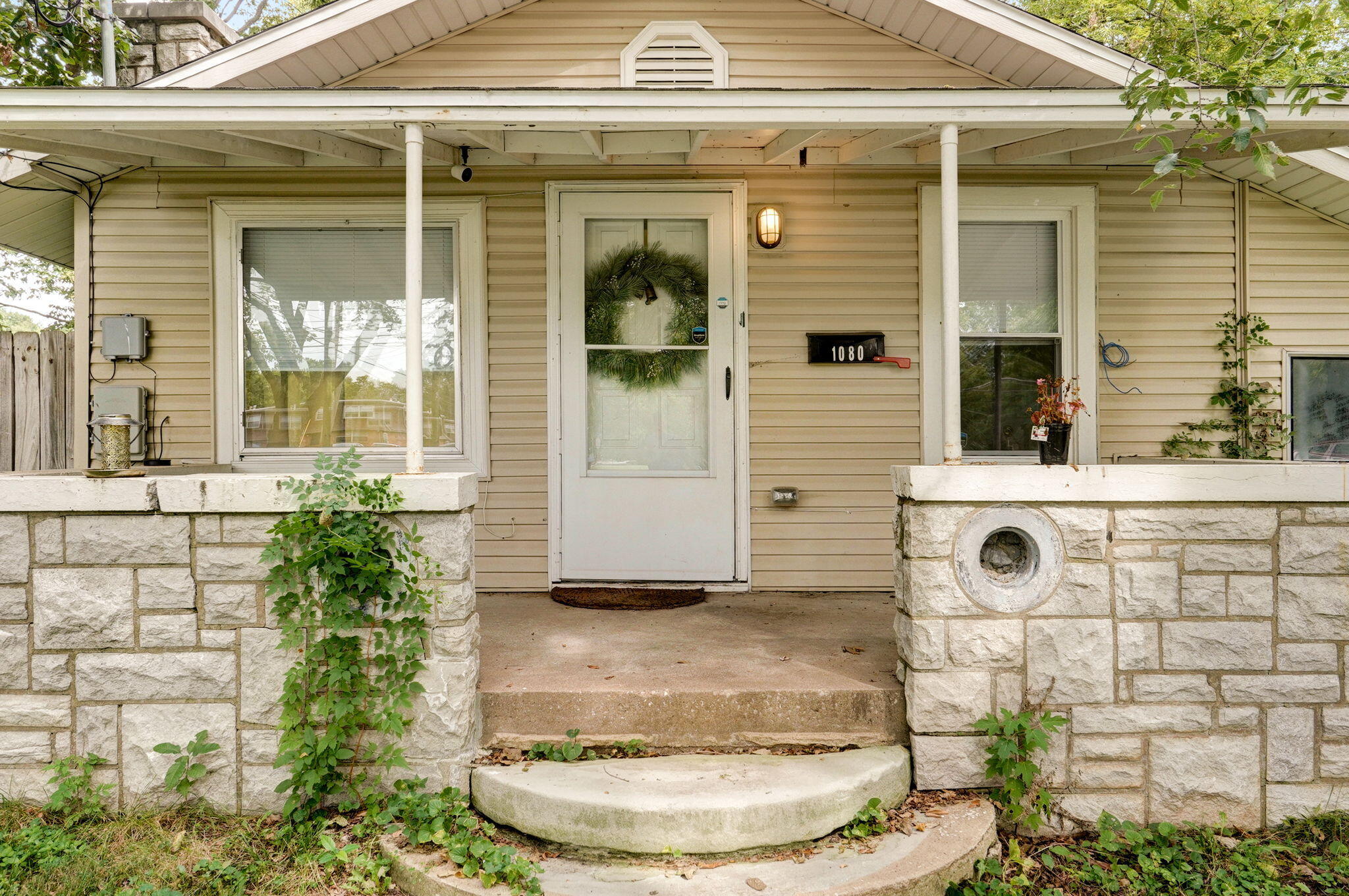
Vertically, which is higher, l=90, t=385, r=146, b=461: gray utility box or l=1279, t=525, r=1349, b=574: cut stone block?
l=90, t=385, r=146, b=461: gray utility box

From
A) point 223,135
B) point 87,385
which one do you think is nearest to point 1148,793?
point 223,135

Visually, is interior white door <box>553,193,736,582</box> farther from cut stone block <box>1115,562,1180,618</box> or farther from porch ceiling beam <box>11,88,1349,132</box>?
cut stone block <box>1115,562,1180,618</box>

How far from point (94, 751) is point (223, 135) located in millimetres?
2702

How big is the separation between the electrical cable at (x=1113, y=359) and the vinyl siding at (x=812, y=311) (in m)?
0.04

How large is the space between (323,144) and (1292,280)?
5301 mm

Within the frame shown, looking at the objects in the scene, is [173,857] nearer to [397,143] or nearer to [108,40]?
[397,143]

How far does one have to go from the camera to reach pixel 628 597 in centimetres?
432

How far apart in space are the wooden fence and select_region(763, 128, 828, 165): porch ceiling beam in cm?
430

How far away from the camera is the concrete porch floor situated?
293 cm

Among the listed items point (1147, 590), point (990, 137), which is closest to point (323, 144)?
point (990, 137)

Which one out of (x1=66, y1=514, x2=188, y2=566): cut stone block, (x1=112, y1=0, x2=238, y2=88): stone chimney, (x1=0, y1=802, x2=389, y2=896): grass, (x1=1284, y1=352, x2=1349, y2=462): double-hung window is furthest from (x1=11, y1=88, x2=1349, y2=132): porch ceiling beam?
(x1=0, y1=802, x2=389, y2=896): grass

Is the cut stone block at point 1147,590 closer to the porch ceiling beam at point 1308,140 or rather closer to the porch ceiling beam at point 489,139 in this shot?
the porch ceiling beam at point 1308,140

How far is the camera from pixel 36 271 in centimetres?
1555

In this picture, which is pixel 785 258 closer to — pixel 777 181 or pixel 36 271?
pixel 777 181
